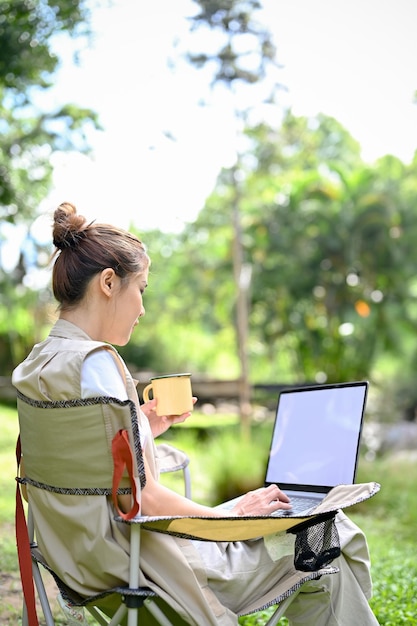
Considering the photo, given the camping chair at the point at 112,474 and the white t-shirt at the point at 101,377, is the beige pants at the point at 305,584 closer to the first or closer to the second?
the camping chair at the point at 112,474

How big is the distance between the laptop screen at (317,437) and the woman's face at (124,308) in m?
0.65

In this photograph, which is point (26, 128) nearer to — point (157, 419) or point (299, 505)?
point (157, 419)

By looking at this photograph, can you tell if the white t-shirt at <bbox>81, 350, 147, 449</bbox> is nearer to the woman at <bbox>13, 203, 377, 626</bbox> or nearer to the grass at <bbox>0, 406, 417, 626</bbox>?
the woman at <bbox>13, 203, 377, 626</bbox>

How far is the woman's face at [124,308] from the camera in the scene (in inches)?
72.0

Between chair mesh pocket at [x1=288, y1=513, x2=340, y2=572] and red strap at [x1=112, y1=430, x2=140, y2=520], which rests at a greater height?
red strap at [x1=112, y1=430, x2=140, y2=520]

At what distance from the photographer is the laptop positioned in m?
2.06

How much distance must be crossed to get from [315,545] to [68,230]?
0.92m

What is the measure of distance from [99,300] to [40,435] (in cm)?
34

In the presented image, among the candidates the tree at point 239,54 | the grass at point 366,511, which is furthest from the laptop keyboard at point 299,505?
the tree at point 239,54

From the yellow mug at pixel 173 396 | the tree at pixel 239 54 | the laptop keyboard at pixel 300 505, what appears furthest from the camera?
the tree at pixel 239 54

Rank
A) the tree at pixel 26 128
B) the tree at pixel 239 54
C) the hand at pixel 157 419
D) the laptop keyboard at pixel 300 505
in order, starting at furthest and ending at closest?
the tree at pixel 239 54
the tree at pixel 26 128
the hand at pixel 157 419
the laptop keyboard at pixel 300 505

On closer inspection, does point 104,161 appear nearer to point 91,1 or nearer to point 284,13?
point 284,13

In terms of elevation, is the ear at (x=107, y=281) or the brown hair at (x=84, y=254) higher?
the brown hair at (x=84, y=254)

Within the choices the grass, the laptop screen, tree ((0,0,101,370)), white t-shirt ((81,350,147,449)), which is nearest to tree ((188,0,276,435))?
the grass
